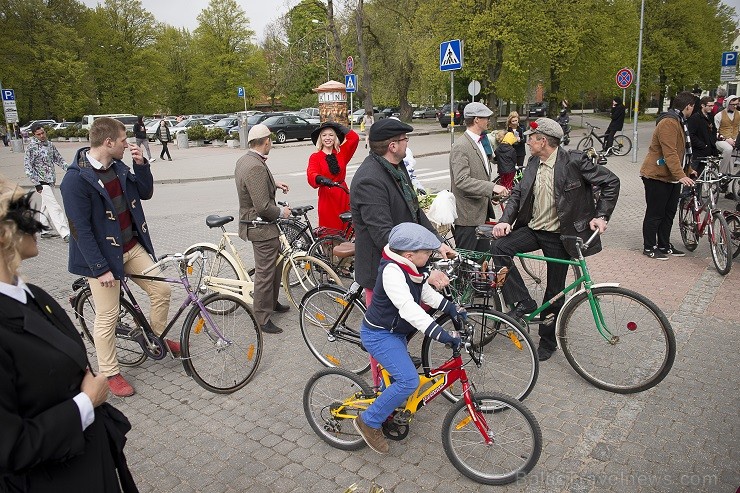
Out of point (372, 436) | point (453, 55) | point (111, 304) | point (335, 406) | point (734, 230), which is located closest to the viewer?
point (372, 436)

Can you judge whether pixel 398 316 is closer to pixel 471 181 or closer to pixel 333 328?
pixel 333 328

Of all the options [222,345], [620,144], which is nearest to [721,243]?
[222,345]

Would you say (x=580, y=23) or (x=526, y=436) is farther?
(x=580, y=23)

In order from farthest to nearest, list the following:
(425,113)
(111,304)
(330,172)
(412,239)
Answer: (425,113) < (330,172) < (111,304) < (412,239)

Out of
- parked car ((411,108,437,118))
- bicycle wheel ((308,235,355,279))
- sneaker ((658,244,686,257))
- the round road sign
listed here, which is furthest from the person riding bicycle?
parked car ((411,108,437,118))

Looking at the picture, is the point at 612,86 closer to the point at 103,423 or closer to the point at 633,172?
the point at 633,172

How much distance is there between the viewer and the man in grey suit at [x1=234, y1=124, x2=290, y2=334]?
5.32m

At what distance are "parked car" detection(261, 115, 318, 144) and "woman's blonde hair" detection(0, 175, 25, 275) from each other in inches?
1145

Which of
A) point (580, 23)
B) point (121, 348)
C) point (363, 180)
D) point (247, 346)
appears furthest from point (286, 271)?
point (580, 23)

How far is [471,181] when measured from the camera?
17.6 ft

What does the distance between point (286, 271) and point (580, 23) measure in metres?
29.2

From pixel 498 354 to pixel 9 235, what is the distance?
10.5 feet

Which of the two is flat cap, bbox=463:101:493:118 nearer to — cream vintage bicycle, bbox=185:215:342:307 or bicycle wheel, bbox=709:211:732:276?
cream vintage bicycle, bbox=185:215:342:307

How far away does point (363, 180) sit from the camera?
3.87m
